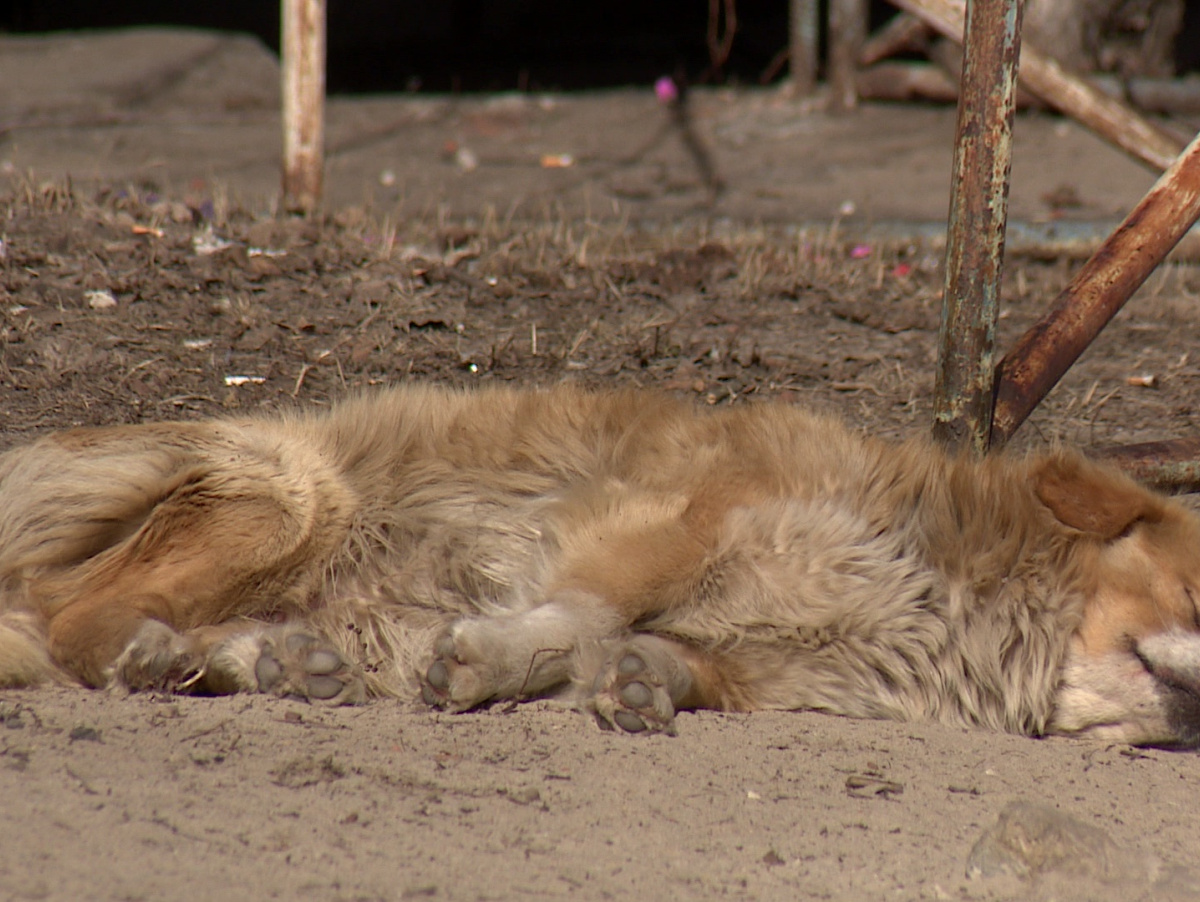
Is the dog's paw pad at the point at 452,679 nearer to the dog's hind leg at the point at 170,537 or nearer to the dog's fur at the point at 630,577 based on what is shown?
the dog's fur at the point at 630,577

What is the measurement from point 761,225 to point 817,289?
4.39ft

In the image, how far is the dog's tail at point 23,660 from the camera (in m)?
3.01

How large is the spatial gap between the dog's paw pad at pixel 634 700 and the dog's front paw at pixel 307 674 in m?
0.61

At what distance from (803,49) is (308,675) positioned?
31.9ft

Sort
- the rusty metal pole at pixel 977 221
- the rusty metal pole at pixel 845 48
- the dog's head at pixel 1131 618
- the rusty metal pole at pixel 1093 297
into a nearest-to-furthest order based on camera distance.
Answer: the dog's head at pixel 1131 618, the rusty metal pole at pixel 977 221, the rusty metal pole at pixel 1093 297, the rusty metal pole at pixel 845 48

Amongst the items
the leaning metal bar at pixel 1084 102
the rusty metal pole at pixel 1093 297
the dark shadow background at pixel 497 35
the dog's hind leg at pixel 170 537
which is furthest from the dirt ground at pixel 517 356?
the dark shadow background at pixel 497 35

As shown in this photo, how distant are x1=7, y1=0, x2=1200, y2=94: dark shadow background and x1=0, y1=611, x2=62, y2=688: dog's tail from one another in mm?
9220

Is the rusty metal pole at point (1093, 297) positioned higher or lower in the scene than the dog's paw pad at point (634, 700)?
higher

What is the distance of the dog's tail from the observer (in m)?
3.01

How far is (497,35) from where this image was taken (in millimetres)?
15133

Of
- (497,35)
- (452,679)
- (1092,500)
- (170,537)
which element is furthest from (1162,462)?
(497,35)

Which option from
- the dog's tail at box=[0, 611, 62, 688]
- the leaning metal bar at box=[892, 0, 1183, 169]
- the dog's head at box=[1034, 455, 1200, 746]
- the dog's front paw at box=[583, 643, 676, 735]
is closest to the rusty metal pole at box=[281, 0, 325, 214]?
the leaning metal bar at box=[892, 0, 1183, 169]

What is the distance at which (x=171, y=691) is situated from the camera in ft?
9.86

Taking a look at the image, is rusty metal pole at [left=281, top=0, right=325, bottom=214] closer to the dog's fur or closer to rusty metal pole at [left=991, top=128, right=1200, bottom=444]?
the dog's fur
